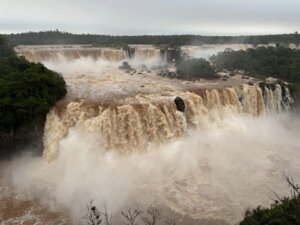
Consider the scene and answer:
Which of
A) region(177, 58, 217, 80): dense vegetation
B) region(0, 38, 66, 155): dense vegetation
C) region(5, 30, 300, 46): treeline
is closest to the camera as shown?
region(0, 38, 66, 155): dense vegetation

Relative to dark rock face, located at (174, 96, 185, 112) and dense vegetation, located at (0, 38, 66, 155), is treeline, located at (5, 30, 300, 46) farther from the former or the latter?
dark rock face, located at (174, 96, 185, 112)

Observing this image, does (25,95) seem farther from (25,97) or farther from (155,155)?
(155,155)

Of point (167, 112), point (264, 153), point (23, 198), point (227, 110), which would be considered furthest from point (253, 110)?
point (23, 198)

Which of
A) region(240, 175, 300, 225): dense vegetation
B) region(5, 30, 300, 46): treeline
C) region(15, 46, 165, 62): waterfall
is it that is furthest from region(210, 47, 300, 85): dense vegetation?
region(240, 175, 300, 225): dense vegetation

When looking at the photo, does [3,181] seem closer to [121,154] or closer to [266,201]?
[121,154]

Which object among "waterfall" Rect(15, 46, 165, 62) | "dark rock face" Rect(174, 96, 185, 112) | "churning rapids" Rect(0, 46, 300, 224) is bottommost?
"churning rapids" Rect(0, 46, 300, 224)

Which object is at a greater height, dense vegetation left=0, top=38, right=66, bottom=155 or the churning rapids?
dense vegetation left=0, top=38, right=66, bottom=155

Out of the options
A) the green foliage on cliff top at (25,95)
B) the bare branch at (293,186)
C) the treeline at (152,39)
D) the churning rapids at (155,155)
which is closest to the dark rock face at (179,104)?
the churning rapids at (155,155)
